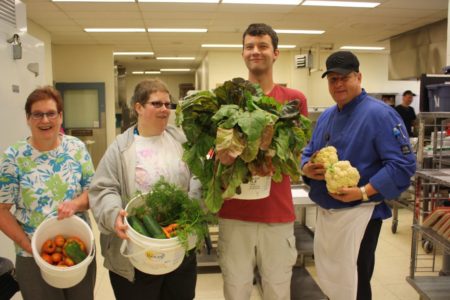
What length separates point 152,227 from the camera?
146 cm

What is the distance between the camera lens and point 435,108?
8.54ft

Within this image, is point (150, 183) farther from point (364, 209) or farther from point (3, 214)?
point (364, 209)

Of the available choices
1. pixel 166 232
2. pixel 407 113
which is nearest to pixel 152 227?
pixel 166 232

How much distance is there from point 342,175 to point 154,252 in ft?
3.03

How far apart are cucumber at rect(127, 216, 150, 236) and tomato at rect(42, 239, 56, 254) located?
36 centimetres

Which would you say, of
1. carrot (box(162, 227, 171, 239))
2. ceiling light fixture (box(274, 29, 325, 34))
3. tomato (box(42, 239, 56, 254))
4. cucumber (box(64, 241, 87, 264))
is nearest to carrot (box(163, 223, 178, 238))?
carrot (box(162, 227, 171, 239))

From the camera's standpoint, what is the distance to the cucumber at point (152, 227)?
143cm

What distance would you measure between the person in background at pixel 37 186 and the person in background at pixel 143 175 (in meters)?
0.16

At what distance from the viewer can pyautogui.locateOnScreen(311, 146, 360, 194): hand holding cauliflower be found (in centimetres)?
177

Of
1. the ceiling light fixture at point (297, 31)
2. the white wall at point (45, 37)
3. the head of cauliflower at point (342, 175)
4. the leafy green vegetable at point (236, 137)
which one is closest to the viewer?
the leafy green vegetable at point (236, 137)

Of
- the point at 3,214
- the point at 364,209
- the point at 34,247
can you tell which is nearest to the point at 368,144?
the point at 364,209

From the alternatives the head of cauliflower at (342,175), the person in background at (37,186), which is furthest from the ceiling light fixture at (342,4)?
the person in background at (37,186)

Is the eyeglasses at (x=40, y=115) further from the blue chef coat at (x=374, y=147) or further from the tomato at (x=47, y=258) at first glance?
the blue chef coat at (x=374, y=147)

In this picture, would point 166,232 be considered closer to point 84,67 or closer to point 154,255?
point 154,255
